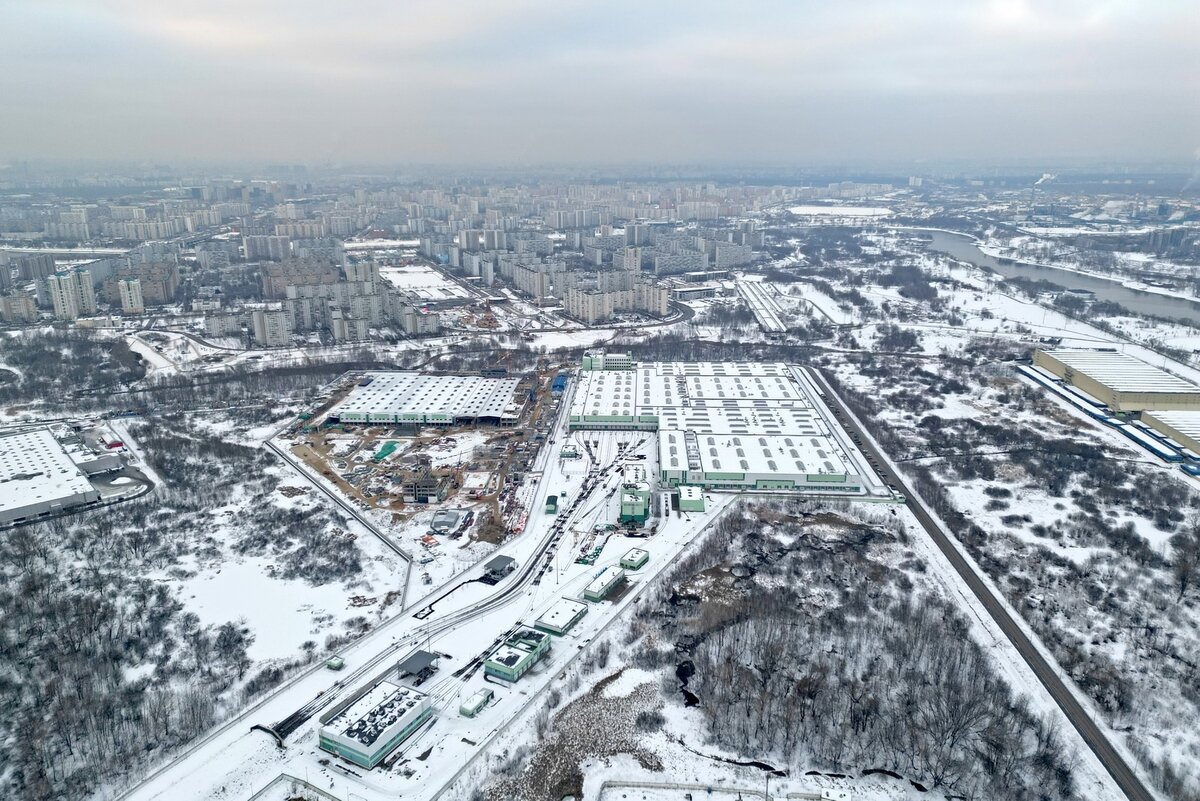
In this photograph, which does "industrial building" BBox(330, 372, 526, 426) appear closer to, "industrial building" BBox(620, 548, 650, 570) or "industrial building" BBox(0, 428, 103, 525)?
"industrial building" BBox(0, 428, 103, 525)

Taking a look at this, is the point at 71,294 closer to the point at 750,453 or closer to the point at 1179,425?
the point at 750,453

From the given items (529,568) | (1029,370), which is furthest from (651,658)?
(1029,370)

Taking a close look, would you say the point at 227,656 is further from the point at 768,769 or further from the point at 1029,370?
the point at 1029,370

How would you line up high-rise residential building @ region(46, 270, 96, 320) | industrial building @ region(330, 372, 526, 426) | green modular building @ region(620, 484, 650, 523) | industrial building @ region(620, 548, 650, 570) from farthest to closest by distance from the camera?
Answer: high-rise residential building @ region(46, 270, 96, 320) → industrial building @ region(330, 372, 526, 426) → green modular building @ region(620, 484, 650, 523) → industrial building @ region(620, 548, 650, 570)

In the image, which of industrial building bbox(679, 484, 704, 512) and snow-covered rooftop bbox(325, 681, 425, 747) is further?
industrial building bbox(679, 484, 704, 512)

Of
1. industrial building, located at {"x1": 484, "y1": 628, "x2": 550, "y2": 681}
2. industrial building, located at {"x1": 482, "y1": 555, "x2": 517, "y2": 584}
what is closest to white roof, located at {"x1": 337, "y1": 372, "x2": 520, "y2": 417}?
industrial building, located at {"x1": 482, "y1": 555, "x2": 517, "y2": 584}

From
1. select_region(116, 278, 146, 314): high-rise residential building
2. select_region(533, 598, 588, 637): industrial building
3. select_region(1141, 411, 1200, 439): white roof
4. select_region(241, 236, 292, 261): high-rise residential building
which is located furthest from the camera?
select_region(241, 236, 292, 261): high-rise residential building

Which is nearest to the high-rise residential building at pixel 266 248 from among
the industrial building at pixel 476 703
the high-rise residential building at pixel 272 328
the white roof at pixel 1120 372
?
the high-rise residential building at pixel 272 328

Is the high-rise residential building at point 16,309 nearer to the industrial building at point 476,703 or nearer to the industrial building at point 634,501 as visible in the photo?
the industrial building at point 634,501
